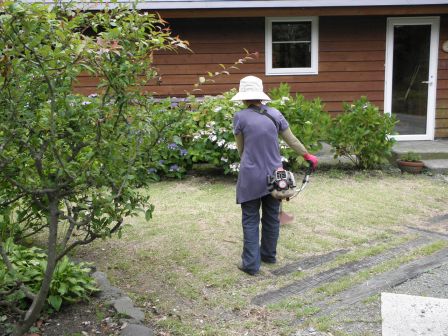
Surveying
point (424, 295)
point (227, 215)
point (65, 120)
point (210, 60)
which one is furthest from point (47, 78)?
point (210, 60)

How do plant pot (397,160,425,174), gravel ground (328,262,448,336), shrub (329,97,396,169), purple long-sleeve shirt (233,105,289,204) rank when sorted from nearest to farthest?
gravel ground (328,262,448,336)
purple long-sleeve shirt (233,105,289,204)
shrub (329,97,396,169)
plant pot (397,160,425,174)

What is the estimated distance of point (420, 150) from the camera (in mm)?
9258

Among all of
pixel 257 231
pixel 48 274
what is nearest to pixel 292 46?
pixel 257 231

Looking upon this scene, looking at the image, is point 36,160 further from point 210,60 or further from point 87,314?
point 210,60

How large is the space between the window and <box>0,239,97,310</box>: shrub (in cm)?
726

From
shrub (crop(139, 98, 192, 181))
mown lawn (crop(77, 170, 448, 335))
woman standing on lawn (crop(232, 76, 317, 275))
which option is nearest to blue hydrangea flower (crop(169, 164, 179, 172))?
mown lawn (crop(77, 170, 448, 335))

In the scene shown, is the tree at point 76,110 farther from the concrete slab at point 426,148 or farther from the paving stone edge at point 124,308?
the concrete slab at point 426,148

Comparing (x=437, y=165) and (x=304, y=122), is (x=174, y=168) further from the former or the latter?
(x=437, y=165)

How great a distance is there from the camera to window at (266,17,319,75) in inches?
408

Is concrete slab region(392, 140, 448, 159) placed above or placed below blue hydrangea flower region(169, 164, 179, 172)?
above

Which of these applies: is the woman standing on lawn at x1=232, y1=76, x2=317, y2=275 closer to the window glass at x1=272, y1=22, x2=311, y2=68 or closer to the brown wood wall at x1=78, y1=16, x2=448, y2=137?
the brown wood wall at x1=78, y1=16, x2=448, y2=137

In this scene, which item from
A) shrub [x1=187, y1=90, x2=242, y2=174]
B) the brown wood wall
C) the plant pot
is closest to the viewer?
shrub [x1=187, y1=90, x2=242, y2=174]

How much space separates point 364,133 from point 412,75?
9.90 feet

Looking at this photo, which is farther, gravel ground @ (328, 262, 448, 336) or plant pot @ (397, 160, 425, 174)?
plant pot @ (397, 160, 425, 174)
